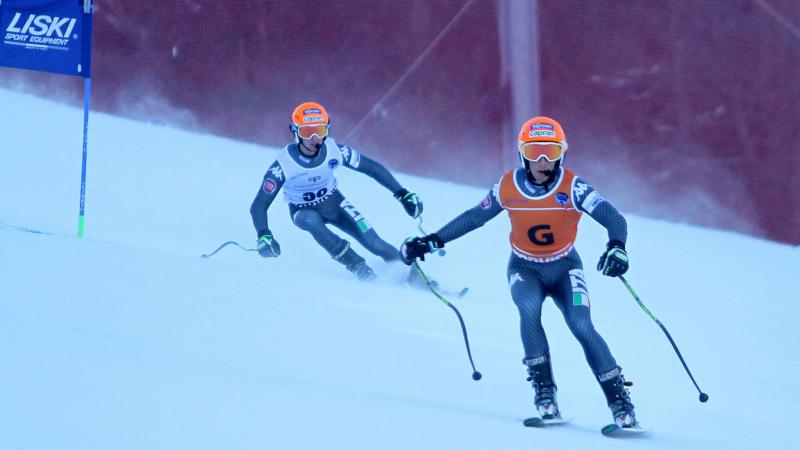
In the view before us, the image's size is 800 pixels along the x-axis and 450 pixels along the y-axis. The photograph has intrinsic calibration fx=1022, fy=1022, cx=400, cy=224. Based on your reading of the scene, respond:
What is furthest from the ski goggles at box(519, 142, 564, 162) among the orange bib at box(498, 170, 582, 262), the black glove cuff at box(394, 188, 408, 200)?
the black glove cuff at box(394, 188, 408, 200)

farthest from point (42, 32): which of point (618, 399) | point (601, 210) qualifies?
point (618, 399)

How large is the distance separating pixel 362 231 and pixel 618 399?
132 inches

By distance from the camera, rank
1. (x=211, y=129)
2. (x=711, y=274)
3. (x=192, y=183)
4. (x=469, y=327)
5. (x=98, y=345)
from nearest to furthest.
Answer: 1. (x=98, y=345)
2. (x=469, y=327)
3. (x=711, y=274)
4. (x=192, y=183)
5. (x=211, y=129)

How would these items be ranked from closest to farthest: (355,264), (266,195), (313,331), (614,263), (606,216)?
(614,263) < (606,216) < (313,331) < (266,195) < (355,264)

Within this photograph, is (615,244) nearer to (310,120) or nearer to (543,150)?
(543,150)

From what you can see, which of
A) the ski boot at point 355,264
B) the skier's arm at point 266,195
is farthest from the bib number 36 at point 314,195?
the ski boot at point 355,264

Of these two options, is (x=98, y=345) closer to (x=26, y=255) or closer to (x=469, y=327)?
(x=26, y=255)

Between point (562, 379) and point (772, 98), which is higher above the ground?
point (772, 98)

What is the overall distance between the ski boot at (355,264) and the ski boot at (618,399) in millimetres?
3011

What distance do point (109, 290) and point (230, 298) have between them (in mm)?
672

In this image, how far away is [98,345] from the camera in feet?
14.9

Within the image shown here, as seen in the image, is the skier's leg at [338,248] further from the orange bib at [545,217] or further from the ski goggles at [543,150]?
the ski goggles at [543,150]

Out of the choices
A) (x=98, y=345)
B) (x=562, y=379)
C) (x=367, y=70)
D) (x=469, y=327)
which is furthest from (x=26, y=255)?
(x=367, y=70)

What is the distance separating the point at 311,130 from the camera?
690 centimetres
